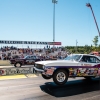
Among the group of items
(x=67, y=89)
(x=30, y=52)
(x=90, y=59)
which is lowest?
(x=67, y=89)

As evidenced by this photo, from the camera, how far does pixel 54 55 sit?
34312 mm

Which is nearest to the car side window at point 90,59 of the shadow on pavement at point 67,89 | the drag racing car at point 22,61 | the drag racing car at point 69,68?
the drag racing car at point 69,68

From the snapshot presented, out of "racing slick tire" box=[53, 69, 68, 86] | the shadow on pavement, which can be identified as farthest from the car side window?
the shadow on pavement

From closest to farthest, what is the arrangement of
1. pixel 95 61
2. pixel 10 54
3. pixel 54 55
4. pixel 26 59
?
pixel 95 61 < pixel 26 59 < pixel 10 54 < pixel 54 55

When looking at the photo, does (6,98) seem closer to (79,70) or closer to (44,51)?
(79,70)

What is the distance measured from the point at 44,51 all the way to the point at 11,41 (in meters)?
8.30

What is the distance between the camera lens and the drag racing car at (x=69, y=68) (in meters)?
8.67

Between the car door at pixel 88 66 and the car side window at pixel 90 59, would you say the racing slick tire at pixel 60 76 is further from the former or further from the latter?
the car side window at pixel 90 59

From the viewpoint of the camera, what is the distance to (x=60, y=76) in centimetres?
893

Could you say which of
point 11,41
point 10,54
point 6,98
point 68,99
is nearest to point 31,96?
point 6,98

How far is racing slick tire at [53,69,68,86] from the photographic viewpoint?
8.80m

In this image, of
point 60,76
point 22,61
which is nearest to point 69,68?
point 60,76

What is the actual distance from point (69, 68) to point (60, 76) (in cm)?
64

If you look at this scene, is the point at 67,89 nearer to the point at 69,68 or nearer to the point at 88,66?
the point at 69,68
